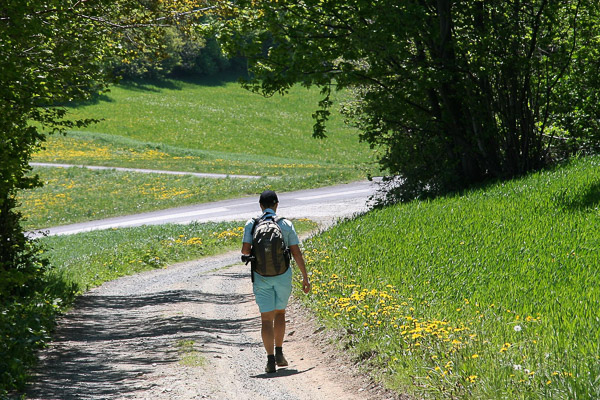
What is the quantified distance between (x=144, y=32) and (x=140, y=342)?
7543 mm

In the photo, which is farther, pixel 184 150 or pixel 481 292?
pixel 184 150

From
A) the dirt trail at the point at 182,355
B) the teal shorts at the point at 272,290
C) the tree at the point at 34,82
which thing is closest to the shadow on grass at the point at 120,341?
the dirt trail at the point at 182,355

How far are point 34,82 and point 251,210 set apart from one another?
1788cm

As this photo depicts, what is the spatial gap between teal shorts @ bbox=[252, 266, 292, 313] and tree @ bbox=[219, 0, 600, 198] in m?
8.45

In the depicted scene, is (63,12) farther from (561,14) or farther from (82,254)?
(561,14)

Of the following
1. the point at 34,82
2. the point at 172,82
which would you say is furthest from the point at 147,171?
the point at 172,82

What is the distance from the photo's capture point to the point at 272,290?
324 inches

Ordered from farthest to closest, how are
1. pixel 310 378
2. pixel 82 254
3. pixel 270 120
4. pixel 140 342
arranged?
1. pixel 270 120
2. pixel 82 254
3. pixel 140 342
4. pixel 310 378

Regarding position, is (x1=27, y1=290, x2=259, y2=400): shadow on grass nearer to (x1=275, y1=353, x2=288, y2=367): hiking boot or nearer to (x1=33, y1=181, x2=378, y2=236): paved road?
(x1=275, y1=353, x2=288, y2=367): hiking boot

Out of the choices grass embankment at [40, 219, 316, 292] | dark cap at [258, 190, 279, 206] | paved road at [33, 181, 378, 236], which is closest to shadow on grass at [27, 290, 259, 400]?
grass embankment at [40, 219, 316, 292]

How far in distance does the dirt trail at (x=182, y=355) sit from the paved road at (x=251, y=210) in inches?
500

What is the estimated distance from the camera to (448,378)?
5.93 meters

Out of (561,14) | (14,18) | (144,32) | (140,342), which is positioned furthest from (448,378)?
(561,14)

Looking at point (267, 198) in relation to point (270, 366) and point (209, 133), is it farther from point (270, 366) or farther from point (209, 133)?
point (209, 133)
